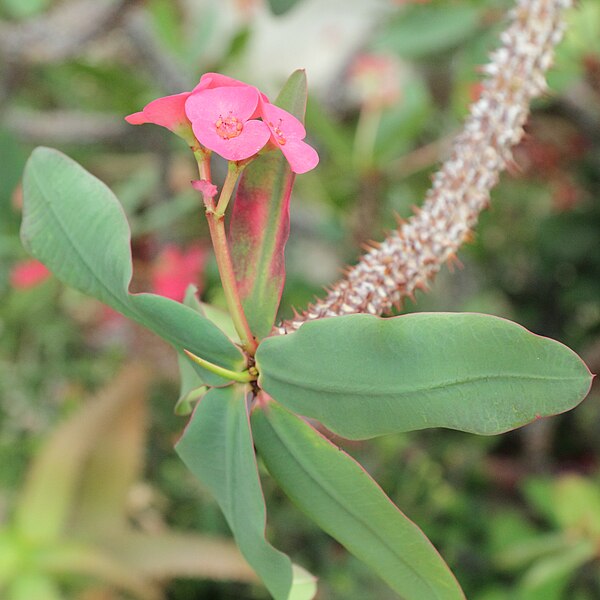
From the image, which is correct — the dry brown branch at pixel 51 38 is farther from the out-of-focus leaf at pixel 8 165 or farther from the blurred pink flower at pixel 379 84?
the blurred pink flower at pixel 379 84

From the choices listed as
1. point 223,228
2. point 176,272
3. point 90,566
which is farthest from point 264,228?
point 90,566

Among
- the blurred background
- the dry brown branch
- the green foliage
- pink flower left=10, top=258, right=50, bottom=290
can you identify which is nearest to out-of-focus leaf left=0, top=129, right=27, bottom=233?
the blurred background

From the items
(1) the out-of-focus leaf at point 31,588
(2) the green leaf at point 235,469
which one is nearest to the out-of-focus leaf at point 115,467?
(1) the out-of-focus leaf at point 31,588

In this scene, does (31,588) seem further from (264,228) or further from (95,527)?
(264,228)

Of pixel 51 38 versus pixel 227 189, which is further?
pixel 51 38

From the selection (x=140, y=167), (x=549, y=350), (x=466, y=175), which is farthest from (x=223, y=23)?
(x=549, y=350)
